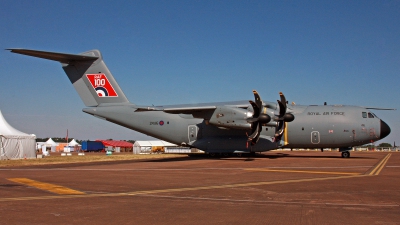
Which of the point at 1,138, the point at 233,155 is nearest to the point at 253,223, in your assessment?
the point at 233,155

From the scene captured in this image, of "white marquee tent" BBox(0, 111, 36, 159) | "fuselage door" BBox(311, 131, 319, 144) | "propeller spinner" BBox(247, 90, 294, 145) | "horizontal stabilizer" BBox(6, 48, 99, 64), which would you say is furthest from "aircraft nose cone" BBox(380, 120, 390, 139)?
"white marquee tent" BBox(0, 111, 36, 159)

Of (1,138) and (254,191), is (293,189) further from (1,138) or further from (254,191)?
(1,138)

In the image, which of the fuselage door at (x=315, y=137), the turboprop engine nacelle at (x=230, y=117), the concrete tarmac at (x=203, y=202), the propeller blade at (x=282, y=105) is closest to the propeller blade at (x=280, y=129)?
the propeller blade at (x=282, y=105)

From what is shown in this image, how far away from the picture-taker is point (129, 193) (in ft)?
34.8

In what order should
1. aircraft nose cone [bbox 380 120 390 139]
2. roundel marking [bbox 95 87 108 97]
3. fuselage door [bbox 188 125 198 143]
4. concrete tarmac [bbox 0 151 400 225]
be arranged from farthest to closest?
fuselage door [bbox 188 125 198 143]
roundel marking [bbox 95 87 108 97]
aircraft nose cone [bbox 380 120 390 139]
concrete tarmac [bbox 0 151 400 225]

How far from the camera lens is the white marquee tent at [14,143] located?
33.1 m

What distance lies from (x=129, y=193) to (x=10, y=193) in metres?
3.41

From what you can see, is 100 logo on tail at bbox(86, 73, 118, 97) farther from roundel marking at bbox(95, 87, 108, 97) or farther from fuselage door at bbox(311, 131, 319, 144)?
fuselage door at bbox(311, 131, 319, 144)

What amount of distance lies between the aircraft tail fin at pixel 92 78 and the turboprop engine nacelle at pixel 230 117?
28.7 feet

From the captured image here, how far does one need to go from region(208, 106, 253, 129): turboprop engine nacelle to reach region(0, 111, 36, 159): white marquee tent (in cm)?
1931

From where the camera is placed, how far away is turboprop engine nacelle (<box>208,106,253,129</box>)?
26.7 m

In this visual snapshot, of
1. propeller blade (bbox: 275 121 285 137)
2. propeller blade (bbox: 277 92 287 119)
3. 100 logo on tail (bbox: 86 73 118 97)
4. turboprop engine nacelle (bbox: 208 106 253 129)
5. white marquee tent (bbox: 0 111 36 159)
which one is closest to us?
propeller blade (bbox: 277 92 287 119)

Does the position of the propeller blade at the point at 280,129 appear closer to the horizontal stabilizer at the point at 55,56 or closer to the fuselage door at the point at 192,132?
the fuselage door at the point at 192,132

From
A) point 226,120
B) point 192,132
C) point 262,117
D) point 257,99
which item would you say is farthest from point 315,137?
point 192,132
